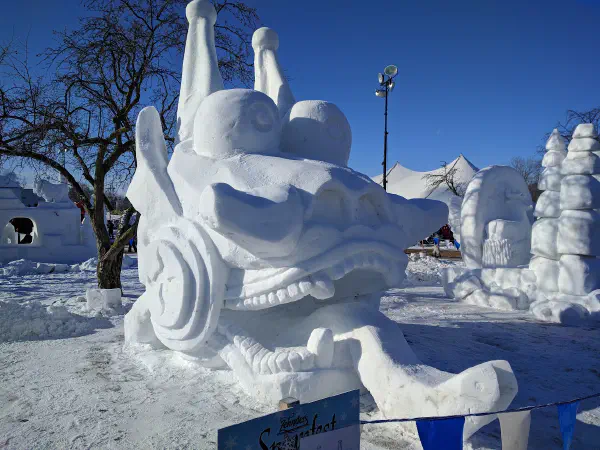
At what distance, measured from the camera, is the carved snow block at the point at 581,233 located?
18.7 ft

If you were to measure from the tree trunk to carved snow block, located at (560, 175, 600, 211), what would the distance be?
6.23 metres

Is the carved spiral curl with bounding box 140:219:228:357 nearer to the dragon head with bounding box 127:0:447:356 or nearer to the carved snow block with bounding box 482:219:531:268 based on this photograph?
the dragon head with bounding box 127:0:447:356

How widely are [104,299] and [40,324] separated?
134 cm

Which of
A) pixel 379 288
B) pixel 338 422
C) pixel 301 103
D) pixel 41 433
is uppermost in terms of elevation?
pixel 301 103

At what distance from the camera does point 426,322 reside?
5.50 m

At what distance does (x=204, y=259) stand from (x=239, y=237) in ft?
2.01

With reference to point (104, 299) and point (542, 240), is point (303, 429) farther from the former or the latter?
point (542, 240)

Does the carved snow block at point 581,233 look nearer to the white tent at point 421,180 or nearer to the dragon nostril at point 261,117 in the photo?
the dragon nostril at point 261,117

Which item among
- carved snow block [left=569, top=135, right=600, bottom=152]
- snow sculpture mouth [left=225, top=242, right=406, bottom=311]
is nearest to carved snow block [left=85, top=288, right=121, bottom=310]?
snow sculpture mouth [left=225, top=242, right=406, bottom=311]

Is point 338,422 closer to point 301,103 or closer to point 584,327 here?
point 301,103

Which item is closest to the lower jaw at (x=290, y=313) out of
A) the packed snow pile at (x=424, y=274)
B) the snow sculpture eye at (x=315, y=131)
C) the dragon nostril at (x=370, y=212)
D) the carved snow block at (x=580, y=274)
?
the dragon nostril at (x=370, y=212)

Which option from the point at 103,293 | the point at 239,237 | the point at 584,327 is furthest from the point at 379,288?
the point at 103,293

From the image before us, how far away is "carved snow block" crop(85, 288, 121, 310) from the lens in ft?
20.2

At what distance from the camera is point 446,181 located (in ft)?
76.4
